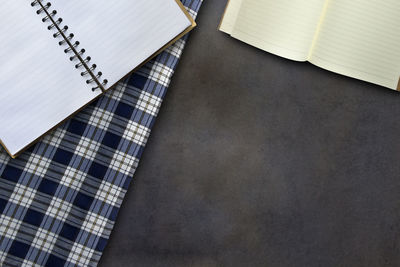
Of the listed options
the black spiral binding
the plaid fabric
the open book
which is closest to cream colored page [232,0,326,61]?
the open book

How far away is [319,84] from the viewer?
0.85 meters

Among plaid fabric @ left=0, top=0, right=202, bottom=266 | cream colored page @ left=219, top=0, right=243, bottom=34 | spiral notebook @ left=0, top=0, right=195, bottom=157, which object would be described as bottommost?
plaid fabric @ left=0, top=0, right=202, bottom=266

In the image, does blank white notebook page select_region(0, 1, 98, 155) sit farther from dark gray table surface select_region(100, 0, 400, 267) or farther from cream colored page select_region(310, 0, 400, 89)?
cream colored page select_region(310, 0, 400, 89)

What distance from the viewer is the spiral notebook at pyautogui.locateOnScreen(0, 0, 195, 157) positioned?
0.74m

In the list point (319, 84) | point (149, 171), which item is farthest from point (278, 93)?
point (149, 171)

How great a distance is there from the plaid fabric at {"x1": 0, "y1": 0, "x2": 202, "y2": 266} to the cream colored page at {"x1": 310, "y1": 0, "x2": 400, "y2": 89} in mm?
277

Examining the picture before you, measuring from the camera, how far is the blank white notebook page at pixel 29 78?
2.43ft

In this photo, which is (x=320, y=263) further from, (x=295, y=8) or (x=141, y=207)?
(x=295, y=8)

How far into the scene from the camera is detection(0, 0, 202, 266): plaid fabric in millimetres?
779

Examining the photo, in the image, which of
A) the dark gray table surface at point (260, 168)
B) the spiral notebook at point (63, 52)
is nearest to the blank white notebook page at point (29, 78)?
the spiral notebook at point (63, 52)

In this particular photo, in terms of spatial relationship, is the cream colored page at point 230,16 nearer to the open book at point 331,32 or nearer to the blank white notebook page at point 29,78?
the open book at point 331,32

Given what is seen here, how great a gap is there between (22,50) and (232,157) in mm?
458

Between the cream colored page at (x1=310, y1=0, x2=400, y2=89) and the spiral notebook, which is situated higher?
the cream colored page at (x1=310, y1=0, x2=400, y2=89)

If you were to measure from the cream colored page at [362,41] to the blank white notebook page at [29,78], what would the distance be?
50cm
